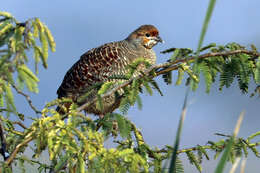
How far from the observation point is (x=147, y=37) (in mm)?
8625

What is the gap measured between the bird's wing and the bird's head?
0.78 meters

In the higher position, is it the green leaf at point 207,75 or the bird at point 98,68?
the green leaf at point 207,75

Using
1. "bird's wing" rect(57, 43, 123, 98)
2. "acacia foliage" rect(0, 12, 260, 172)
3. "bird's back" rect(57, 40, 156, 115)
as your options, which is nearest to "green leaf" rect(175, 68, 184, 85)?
"acacia foliage" rect(0, 12, 260, 172)

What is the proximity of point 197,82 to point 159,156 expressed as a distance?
1074 millimetres

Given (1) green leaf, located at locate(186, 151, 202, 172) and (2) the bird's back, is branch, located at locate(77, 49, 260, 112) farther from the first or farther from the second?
(2) the bird's back

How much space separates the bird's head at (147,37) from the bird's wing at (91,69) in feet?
2.55

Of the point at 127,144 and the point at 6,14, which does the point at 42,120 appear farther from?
the point at 127,144

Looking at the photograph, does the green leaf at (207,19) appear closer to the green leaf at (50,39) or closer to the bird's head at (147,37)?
the green leaf at (50,39)

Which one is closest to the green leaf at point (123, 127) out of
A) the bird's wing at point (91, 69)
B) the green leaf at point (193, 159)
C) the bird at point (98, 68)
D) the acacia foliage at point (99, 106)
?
the acacia foliage at point (99, 106)

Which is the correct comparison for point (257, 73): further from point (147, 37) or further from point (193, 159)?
point (147, 37)

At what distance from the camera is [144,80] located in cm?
403

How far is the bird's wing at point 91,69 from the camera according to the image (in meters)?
7.47

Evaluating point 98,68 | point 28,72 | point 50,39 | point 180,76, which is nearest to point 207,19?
point 50,39

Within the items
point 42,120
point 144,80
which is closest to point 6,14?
point 42,120
